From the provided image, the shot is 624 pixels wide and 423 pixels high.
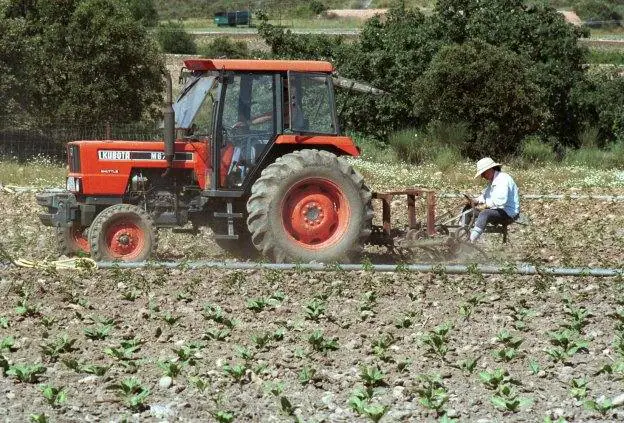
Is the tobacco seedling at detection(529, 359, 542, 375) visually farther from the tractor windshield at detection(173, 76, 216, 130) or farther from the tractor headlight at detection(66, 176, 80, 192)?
the tractor headlight at detection(66, 176, 80, 192)

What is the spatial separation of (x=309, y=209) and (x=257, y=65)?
66.2 inches

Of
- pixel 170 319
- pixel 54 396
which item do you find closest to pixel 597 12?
pixel 170 319

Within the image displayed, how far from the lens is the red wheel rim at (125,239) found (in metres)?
12.9

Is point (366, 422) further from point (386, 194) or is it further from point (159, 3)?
point (159, 3)

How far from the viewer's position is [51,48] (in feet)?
107

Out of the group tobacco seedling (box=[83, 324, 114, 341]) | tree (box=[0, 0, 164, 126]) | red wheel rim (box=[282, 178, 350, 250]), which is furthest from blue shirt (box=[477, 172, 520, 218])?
tree (box=[0, 0, 164, 126])

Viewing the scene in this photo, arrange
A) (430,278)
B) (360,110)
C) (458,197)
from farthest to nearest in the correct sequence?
(360,110), (458,197), (430,278)

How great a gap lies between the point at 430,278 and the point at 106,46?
72.1 feet

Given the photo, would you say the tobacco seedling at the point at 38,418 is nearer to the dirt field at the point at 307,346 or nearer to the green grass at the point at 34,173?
the dirt field at the point at 307,346

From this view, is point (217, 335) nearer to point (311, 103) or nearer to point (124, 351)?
point (124, 351)

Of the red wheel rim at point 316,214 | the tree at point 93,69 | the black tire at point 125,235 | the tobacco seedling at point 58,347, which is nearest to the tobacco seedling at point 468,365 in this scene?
the tobacco seedling at point 58,347

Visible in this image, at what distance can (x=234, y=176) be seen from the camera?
42.9 ft

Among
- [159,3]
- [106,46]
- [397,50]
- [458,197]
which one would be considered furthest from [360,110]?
[159,3]

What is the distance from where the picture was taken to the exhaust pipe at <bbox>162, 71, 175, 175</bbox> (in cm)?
1257
